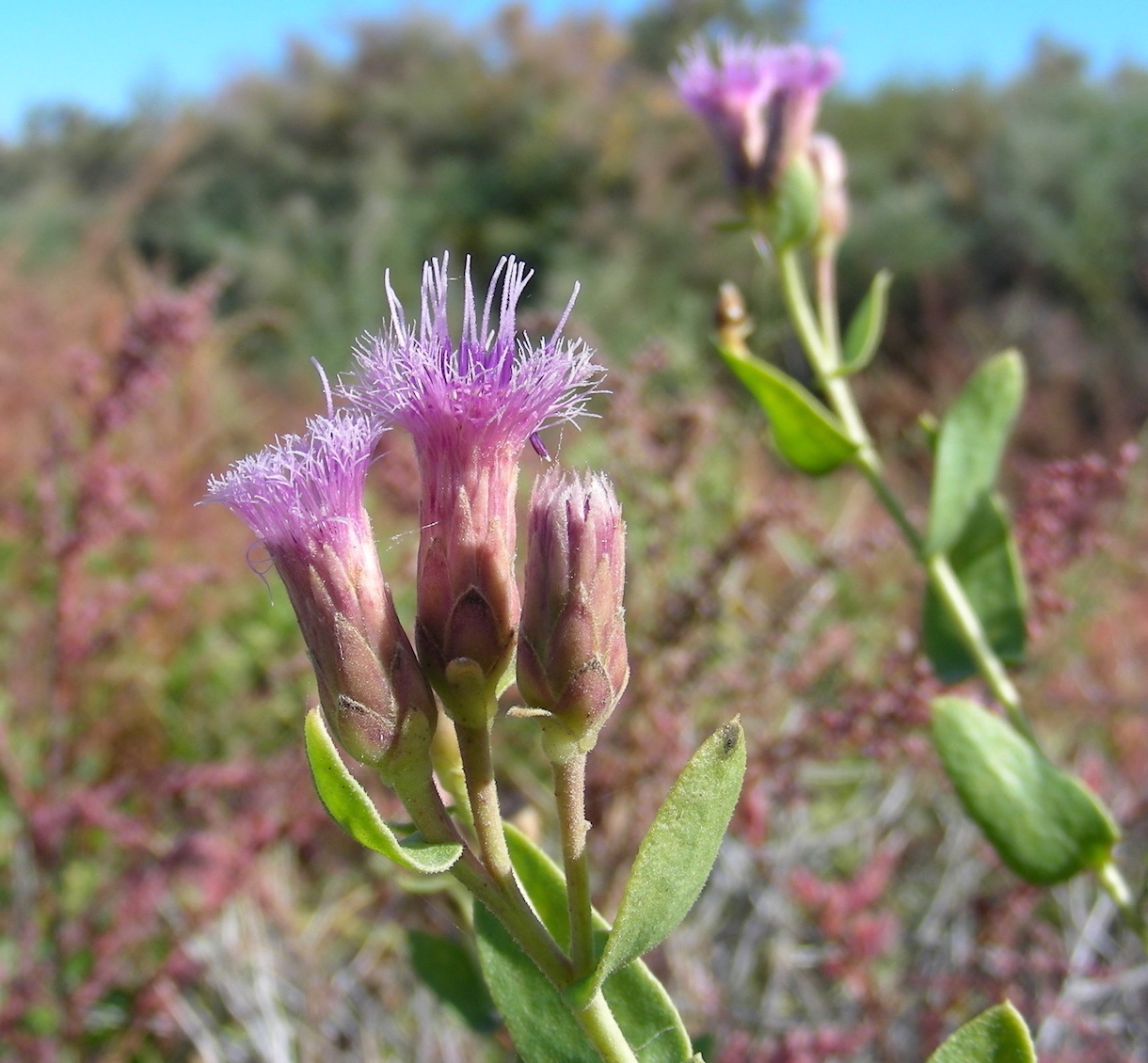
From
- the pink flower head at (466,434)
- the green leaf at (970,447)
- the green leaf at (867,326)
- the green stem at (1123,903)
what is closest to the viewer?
the pink flower head at (466,434)

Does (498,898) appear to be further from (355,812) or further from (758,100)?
(758,100)

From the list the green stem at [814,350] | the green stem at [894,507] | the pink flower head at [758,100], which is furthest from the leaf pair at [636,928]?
the pink flower head at [758,100]

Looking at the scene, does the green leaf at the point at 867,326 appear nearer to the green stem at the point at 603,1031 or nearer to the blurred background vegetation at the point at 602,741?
the blurred background vegetation at the point at 602,741

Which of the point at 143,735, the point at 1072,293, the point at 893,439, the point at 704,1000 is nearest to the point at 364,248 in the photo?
the point at 893,439

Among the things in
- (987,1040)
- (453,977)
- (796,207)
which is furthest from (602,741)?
(987,1040)

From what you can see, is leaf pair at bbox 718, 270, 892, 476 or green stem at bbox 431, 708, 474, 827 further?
leaf pair at bbox 718, 270, 892, 476

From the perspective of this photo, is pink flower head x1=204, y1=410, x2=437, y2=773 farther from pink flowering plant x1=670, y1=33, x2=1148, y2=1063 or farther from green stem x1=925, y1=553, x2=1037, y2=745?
green stem x1=925, y1=553, x2=1037, y2=745

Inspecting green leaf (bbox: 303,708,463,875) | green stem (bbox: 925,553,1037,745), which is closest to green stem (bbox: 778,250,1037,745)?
green stem (bbox: 925,553,1037,745)
